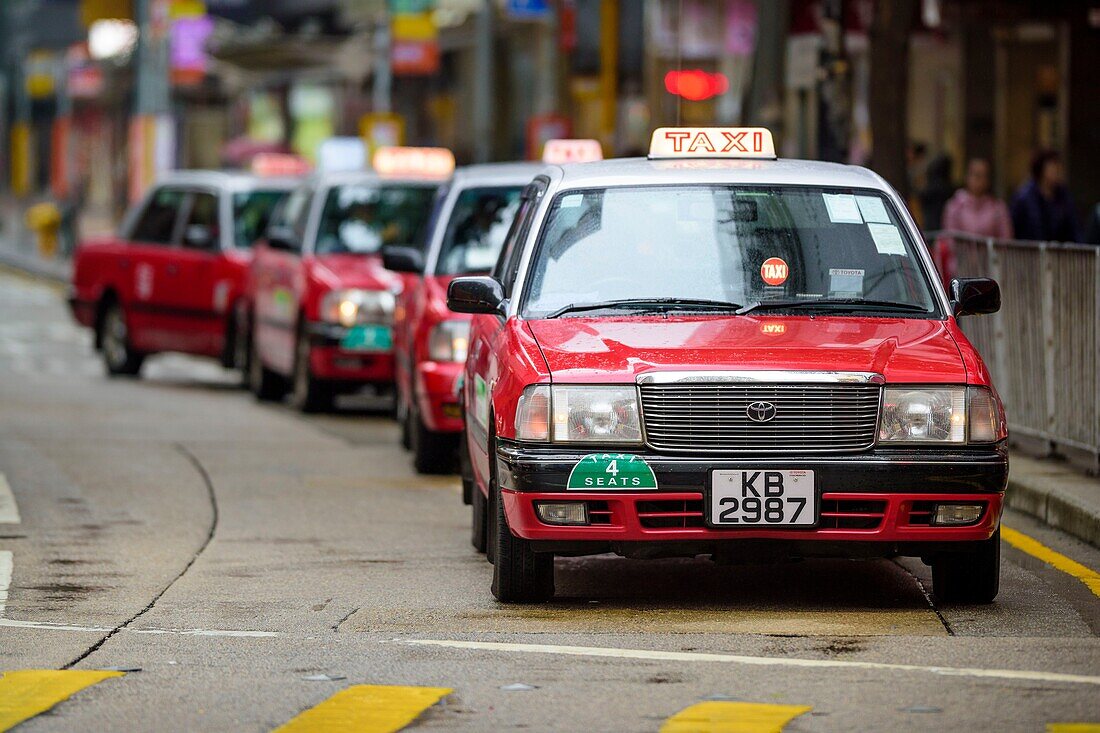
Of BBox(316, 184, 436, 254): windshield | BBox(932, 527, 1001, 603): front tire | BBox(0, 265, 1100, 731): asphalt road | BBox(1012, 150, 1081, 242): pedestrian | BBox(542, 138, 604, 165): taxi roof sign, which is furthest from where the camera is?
BBox(1012, 150, 1081, 242): pedestrian

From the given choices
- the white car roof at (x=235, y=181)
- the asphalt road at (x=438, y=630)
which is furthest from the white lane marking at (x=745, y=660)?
the white car roof at (x=235, y=181)

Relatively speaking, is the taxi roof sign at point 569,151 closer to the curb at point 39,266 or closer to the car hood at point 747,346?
the car hood at point 747,346

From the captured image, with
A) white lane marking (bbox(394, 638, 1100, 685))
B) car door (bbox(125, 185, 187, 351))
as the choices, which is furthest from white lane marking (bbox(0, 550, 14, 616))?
car door (bbox(125, 185, 187, 351))

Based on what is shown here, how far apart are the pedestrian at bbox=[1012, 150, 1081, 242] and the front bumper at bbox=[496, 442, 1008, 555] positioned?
35.3 ft

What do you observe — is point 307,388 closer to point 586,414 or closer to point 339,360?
point 339,360

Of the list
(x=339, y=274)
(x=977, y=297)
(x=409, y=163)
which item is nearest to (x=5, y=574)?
(x=977, y=297)

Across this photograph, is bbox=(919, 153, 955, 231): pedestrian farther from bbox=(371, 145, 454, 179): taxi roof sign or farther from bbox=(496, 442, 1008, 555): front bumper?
bbox=(496, 442, 1008, 555): front bumper

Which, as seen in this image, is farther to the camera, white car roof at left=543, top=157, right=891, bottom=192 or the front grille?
white car roof at left=543, top=157, right=891, bottom=192

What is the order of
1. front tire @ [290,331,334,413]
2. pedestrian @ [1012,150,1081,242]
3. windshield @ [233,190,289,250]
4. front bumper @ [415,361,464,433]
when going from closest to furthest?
front bumper @ [415,361,464,433] → front tire @ [290,331,334,413] → pedestrian @ [1012,150,1081,242] → windshield @ [233,190,289,250]

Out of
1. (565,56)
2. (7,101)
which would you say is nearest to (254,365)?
(565,56)

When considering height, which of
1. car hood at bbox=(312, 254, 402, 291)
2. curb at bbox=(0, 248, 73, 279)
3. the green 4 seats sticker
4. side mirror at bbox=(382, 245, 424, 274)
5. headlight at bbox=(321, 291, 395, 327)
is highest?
side mirror at bbox=(382, 245, 424, 274)

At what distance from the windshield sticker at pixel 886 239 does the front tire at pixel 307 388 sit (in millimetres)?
8531

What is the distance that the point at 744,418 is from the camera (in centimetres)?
815

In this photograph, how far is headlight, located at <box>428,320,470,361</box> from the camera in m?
13.2
